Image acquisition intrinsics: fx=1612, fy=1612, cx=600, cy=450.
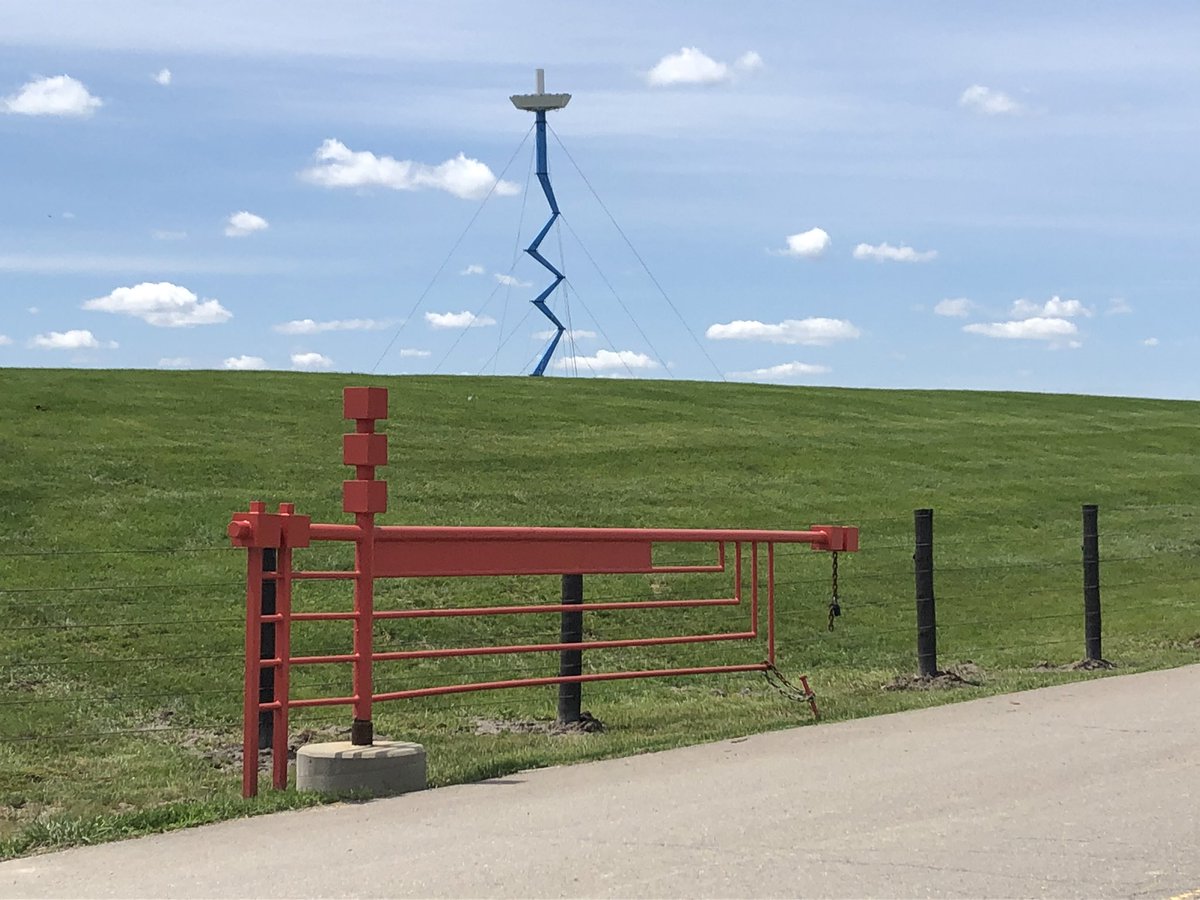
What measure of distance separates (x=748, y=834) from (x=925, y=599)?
630 cm

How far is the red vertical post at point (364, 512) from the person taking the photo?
28.7 feet

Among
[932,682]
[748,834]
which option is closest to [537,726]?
[932,682]

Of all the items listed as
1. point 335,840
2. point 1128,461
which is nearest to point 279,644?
point 335,840

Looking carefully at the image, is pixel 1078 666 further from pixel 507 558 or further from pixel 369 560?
pixel 369 560

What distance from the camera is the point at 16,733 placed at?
1106 cm

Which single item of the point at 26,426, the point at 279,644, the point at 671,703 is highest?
the point at 26,426

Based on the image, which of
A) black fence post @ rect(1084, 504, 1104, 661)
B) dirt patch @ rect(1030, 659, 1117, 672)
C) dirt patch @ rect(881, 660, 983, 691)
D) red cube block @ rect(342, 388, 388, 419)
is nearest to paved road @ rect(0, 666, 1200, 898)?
red cube block @ rect(342, 388, 388, 419)

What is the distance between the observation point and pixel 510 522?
69.8 feet

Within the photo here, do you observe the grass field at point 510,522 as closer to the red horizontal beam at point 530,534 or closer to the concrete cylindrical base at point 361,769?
the concrete cylindrical base at point 361,769

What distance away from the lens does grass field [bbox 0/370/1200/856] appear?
11.2 meters

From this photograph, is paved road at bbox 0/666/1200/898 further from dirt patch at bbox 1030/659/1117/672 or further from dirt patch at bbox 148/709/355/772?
dirt patch at bbox 1030/659/1117/672

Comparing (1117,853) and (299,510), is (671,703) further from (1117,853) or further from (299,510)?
(299,510)

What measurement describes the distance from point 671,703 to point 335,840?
19.9 ft

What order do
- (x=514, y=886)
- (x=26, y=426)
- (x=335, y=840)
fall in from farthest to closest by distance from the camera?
(x=26, y=426) → (x=335, y=840) → (x=514, y=886)
